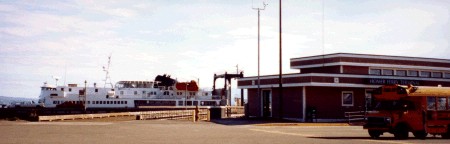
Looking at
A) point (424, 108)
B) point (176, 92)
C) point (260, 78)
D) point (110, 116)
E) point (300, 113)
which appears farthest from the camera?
point (176, 92)

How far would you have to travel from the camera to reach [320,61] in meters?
47.0

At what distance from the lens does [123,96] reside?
83688 mm

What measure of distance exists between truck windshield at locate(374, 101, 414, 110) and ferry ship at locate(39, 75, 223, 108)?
56.4 m

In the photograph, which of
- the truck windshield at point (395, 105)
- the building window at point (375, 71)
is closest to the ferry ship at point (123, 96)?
the building window at point (375, 71)

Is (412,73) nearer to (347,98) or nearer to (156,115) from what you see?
(347,98)

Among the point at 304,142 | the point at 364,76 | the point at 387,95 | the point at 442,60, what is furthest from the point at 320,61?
the point at 304,142

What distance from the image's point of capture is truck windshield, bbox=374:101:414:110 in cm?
2258

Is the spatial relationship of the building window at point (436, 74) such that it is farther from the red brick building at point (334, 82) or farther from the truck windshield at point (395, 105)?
the truck windshield at point (395, 105)

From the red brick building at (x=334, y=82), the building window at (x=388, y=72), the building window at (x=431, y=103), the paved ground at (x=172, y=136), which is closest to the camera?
the paved ground at (x=172, y=136)

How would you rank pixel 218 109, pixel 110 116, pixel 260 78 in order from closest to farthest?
pixel 260 78
pixel 110 116
pixel 218 109

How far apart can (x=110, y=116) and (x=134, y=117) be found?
338 centimetres

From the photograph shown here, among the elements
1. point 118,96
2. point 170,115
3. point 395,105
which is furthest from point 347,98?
point 118,96

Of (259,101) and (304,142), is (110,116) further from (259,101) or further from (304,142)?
(304,142)

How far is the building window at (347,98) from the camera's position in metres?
41.8
